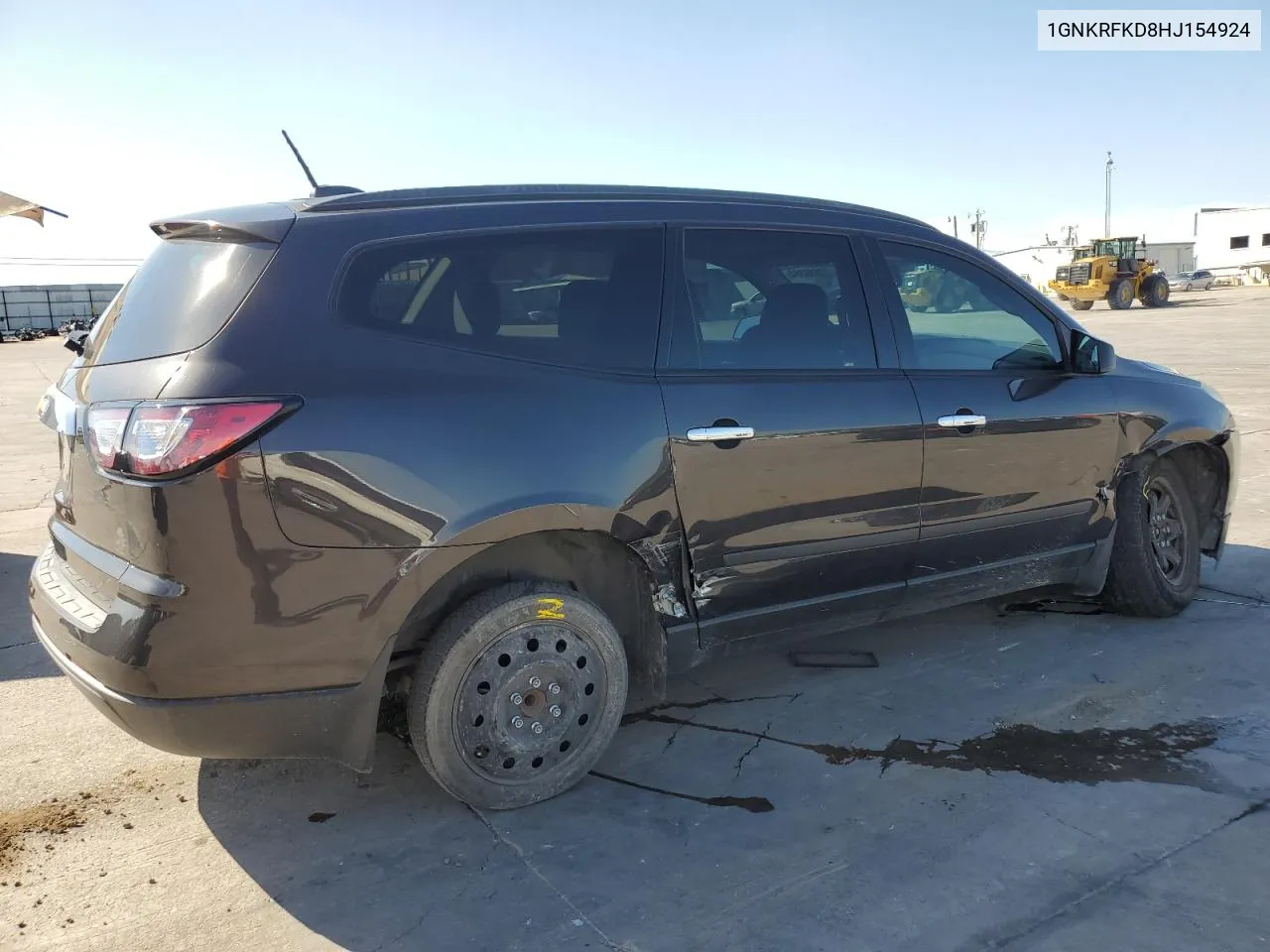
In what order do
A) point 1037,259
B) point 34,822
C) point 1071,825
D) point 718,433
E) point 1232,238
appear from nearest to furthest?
point 1071,825 → point 34,822 → point 718,433 → point 1232,238 → point 1037,259

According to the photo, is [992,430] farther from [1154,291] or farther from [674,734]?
[1154,291]

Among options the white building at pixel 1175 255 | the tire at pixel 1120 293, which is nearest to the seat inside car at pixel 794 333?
the tire at pixel 1120 293

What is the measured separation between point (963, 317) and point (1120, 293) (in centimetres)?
3834

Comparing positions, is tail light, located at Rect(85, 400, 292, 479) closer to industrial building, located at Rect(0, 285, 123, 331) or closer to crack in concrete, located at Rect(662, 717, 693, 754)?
crack in concrete, located at Rect(662, 717, 693, 754)

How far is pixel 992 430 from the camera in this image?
3.78m

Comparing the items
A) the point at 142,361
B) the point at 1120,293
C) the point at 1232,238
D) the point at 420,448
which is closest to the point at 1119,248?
the point at 1120,293

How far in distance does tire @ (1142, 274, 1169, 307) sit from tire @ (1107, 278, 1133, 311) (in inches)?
50.5

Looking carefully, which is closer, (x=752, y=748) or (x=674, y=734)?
(x=752, y=748)

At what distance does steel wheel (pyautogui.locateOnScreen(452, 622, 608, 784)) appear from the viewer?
2861 millimetres

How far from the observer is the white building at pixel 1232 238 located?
2813 inches

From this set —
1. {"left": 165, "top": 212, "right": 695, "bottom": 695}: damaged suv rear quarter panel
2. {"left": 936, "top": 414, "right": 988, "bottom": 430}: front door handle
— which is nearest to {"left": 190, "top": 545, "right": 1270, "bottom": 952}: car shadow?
{"left": 165, "top": 212, "right": 695, "bottom": 695}: damaged suv rear quarter panel

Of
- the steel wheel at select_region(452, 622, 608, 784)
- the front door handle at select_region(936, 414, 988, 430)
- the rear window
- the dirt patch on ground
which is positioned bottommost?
the dirt patch on ground

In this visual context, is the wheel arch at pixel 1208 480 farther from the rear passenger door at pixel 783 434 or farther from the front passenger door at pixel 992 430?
the rear passenger door at pixel 783 434

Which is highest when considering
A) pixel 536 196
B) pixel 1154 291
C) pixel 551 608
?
pixel 536 196
